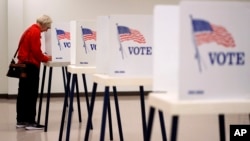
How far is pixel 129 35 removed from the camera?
289cm

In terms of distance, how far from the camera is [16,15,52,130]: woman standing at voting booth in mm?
4867

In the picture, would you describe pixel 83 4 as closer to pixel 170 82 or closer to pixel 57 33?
pixel 57 33

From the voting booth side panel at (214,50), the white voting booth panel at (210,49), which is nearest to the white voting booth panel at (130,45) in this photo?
the white voting booth panel at (210,49)

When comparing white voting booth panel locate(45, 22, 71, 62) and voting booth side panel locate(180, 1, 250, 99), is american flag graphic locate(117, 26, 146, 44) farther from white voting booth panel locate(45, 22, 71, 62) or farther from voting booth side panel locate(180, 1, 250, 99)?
white voting booth panel locate(45, 22, 71, 62)

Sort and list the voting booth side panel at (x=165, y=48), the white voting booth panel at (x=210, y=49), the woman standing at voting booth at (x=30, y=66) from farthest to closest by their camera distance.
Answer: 1. the woman standing at voting booth at (x=30, y=66)
2. the voting booth side panel at (x=165, y=48)
3. the white voting booth panel at (x=210, y=49)

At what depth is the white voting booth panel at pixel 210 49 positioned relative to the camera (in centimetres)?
181

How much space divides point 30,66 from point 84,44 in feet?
3.87

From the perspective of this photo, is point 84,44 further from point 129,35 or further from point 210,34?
point 210,34

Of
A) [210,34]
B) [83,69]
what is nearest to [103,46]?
[83,69]

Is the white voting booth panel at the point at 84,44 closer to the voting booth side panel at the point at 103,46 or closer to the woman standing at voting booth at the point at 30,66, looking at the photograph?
the voting booth side panel at the point at 103,46

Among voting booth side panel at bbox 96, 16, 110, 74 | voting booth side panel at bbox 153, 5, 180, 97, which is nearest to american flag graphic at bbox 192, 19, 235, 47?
voting booth side panel at bbox 153, 5, 180, 97

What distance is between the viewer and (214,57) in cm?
188

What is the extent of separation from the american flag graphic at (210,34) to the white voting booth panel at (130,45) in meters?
1.01

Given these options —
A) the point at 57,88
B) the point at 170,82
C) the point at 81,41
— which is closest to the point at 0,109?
the point at 57,88
